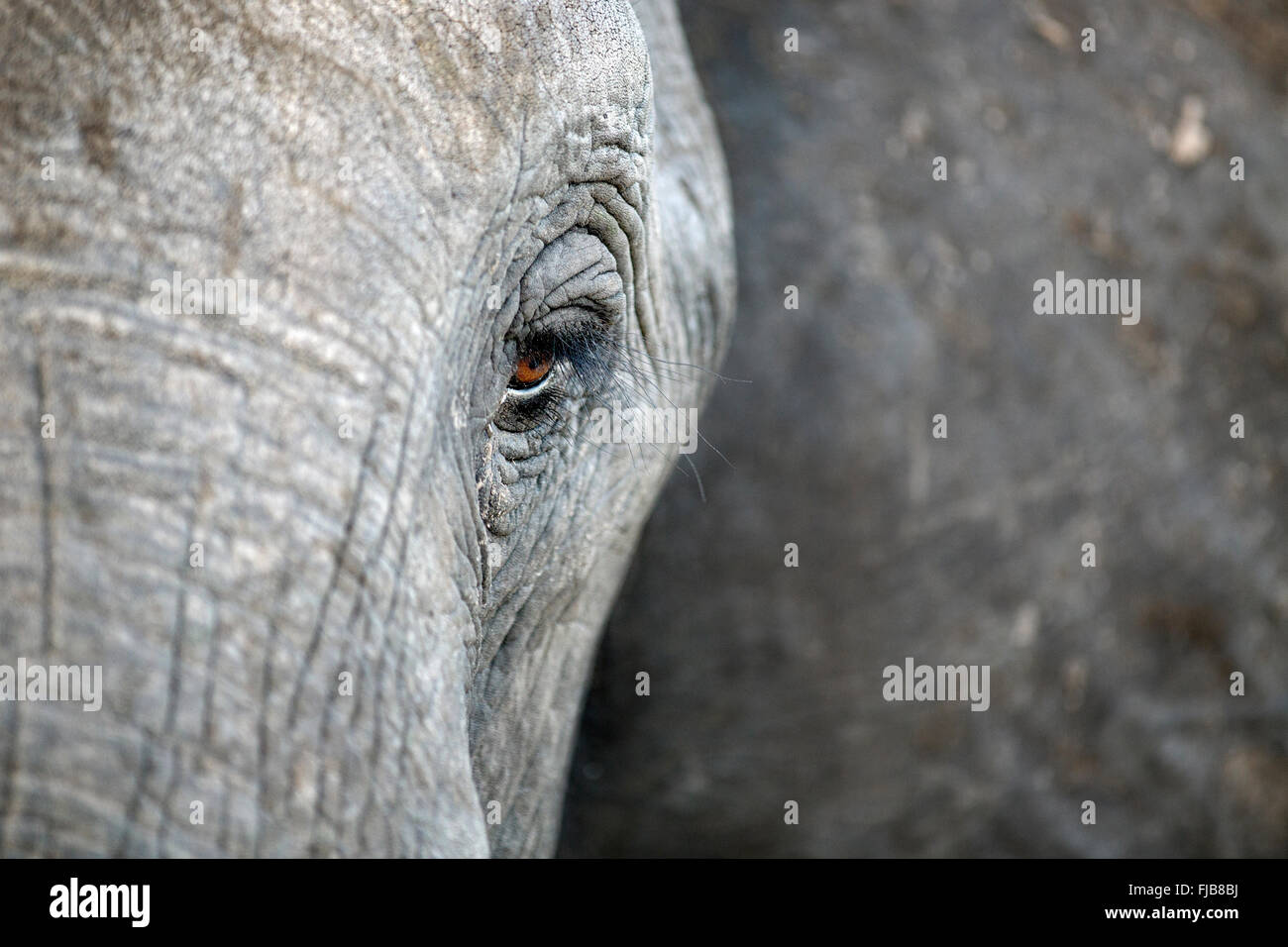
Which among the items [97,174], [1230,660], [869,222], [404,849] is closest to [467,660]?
[404,849]

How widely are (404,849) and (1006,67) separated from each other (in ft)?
6.30

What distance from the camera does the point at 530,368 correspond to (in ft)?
4.87

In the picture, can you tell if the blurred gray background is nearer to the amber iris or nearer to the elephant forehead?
the amber iris

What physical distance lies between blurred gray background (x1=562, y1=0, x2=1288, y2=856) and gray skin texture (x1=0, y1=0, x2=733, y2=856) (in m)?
1.04

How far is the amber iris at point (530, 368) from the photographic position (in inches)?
57.6

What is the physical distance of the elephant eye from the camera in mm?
1461

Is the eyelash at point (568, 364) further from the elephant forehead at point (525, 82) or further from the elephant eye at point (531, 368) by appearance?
the elephant forehead at point (525, 82)

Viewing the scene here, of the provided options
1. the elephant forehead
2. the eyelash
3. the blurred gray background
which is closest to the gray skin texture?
the elephant forehead

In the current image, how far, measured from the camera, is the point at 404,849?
1.08 m

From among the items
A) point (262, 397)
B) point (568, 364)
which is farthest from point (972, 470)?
point (262, 397)
